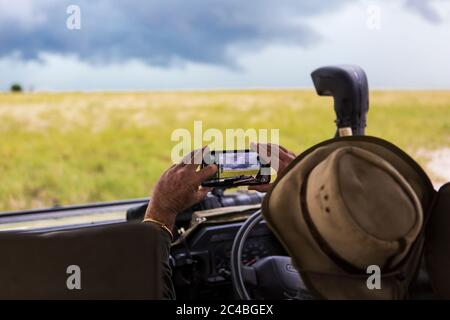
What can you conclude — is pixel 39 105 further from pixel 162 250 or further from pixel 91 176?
pixel 162 250

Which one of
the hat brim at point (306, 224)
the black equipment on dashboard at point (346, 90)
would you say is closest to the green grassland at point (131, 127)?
the black equipment on dashboard at point (346, 90)

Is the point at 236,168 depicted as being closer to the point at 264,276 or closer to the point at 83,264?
the point at 264,276

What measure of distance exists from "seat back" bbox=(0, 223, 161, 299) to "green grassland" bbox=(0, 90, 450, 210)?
219 inches

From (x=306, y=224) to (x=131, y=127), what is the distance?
28.9ft

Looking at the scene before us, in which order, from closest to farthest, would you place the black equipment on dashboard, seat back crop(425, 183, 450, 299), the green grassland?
seat back crop(425, 183, 450, 299)
the black equipment on dashboard
the green grassland

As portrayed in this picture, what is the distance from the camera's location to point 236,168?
4.59 feet

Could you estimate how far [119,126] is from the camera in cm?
956

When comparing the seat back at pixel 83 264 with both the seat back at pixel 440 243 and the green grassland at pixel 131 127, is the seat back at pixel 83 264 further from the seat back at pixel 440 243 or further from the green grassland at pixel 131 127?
the green grassland at pixel 131 127

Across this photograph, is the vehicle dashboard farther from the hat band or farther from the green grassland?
the green grassland

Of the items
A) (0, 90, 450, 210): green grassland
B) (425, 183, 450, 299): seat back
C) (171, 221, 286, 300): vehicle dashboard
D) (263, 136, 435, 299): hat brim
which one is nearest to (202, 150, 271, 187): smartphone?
(171, 221, 286, 300): vehicle dashboard

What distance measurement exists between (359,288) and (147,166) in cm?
731

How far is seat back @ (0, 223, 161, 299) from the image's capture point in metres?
0.95

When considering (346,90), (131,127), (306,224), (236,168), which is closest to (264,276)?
(236,168)

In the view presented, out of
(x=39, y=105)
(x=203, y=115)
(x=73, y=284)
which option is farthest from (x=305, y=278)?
(x=39, y=105)
